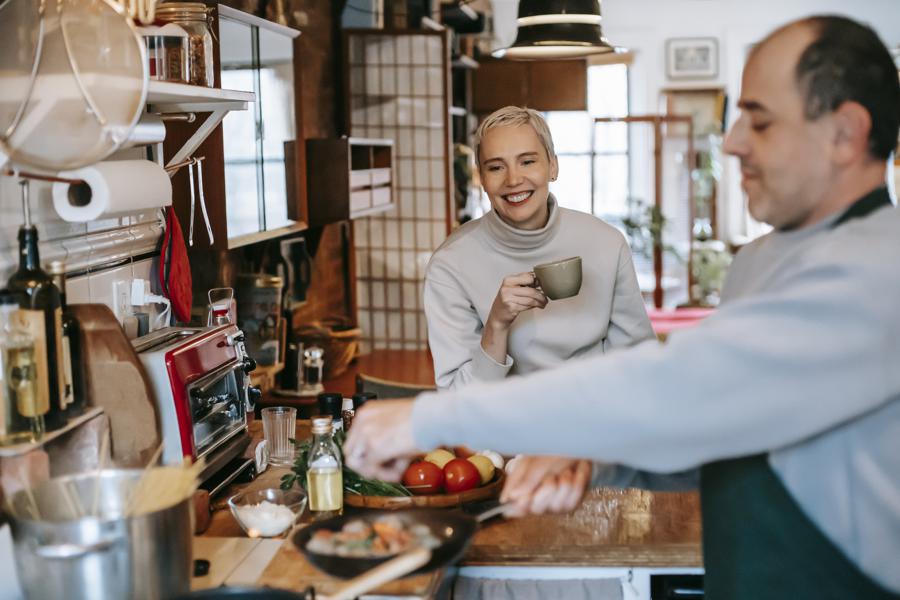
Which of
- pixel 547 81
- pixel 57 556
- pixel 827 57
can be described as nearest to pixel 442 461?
pixel 57 556

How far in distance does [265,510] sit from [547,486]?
66 cm

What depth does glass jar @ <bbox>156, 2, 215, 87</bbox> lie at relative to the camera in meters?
2.26

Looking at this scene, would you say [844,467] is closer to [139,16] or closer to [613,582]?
[613,582]

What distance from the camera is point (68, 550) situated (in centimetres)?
142

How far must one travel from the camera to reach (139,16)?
1.93m

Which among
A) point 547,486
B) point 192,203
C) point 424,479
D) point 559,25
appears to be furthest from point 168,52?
point 559,25

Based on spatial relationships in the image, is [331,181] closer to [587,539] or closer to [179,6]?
[179,6]

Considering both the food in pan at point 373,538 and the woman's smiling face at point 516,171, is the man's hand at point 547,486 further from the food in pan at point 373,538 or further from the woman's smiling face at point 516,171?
the woman's smiling face at point 516,171

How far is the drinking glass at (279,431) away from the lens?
8.38ft

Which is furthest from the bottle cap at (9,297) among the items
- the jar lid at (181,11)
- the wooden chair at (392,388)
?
the wooden chair at (392,388)

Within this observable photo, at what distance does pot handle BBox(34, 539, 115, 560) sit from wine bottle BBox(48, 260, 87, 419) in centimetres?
45

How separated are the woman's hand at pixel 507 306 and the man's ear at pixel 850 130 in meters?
1.20

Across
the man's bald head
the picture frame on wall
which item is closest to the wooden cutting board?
the man's bald head

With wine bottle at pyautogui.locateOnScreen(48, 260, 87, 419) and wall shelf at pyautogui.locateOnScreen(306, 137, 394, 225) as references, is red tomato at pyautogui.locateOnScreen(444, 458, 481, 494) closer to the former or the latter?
wine bottle at pyautogui.locateOnScreen(48, 260, 87, 419)
